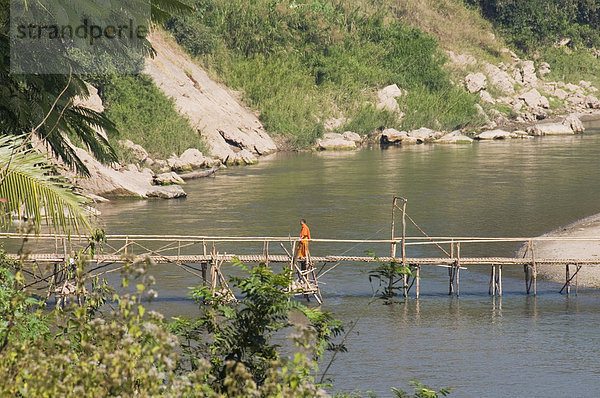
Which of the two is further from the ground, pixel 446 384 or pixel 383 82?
pixel 383 82

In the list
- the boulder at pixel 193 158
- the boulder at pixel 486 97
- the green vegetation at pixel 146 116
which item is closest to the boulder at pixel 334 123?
the green vegetation at pixel 146 116

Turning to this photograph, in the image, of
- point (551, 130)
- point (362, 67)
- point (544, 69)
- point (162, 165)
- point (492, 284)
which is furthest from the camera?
point (544, 69)

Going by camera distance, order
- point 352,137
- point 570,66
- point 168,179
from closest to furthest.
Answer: point 168,179 → point 352,137 → point 570,66

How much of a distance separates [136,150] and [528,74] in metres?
55.3

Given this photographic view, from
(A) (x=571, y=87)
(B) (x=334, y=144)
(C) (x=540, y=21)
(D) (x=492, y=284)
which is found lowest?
(D) (x=492, y=284)

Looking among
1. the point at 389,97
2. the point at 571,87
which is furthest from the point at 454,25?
the point at 389,97

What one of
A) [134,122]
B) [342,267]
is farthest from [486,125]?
[342,267]

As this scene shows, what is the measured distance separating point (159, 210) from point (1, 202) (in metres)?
34.0

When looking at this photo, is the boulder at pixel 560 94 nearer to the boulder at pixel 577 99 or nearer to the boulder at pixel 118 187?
the boulder at pixel 577 99

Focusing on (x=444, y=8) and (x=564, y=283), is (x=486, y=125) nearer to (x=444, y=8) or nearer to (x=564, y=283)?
(x=444, y=8)

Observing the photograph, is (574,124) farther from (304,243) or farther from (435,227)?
(304,243)

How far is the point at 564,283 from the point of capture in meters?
29.7

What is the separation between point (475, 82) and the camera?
9006cm

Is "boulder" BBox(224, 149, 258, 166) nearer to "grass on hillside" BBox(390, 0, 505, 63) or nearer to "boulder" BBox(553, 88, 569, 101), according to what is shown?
"grass on hillside" BBox(390, 0, 505, 63)
